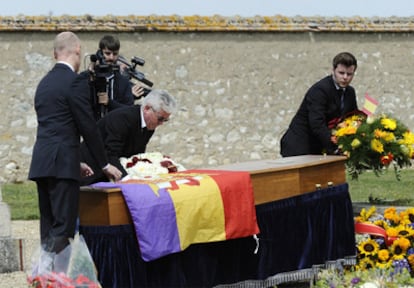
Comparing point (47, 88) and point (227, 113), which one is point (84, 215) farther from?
point (227, 113)

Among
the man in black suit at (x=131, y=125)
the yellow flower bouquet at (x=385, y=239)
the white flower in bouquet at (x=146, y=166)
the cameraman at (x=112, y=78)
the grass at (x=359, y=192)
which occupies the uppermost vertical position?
the cameraman at (x=112, y=78)

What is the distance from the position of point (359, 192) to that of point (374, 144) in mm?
5716

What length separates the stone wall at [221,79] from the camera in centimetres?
1605

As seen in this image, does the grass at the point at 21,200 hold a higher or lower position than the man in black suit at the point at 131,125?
lower

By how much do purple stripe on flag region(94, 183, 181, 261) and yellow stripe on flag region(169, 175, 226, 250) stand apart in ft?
0.23

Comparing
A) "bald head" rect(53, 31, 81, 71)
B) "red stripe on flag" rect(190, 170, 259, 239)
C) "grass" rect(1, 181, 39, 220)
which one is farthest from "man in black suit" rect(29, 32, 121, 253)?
"grass" rect(1, 181, 39, 220)

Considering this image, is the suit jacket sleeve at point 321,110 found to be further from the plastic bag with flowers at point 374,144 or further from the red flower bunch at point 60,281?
the red flower bunch at point 60,281

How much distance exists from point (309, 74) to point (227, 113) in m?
1.62

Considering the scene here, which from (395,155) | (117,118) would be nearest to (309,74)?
(395,155)

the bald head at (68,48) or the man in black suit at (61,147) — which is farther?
the bald head at (68,48)

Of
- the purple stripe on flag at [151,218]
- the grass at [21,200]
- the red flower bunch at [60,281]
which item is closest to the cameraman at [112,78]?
the purple stripe on flag at [151,218]

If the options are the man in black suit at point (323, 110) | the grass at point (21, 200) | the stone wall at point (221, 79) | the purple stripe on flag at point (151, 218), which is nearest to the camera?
the purple stripe on flag at point (151, 218)

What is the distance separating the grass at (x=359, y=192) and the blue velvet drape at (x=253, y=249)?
4.06m

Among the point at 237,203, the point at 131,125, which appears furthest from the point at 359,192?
the point at 237,203
